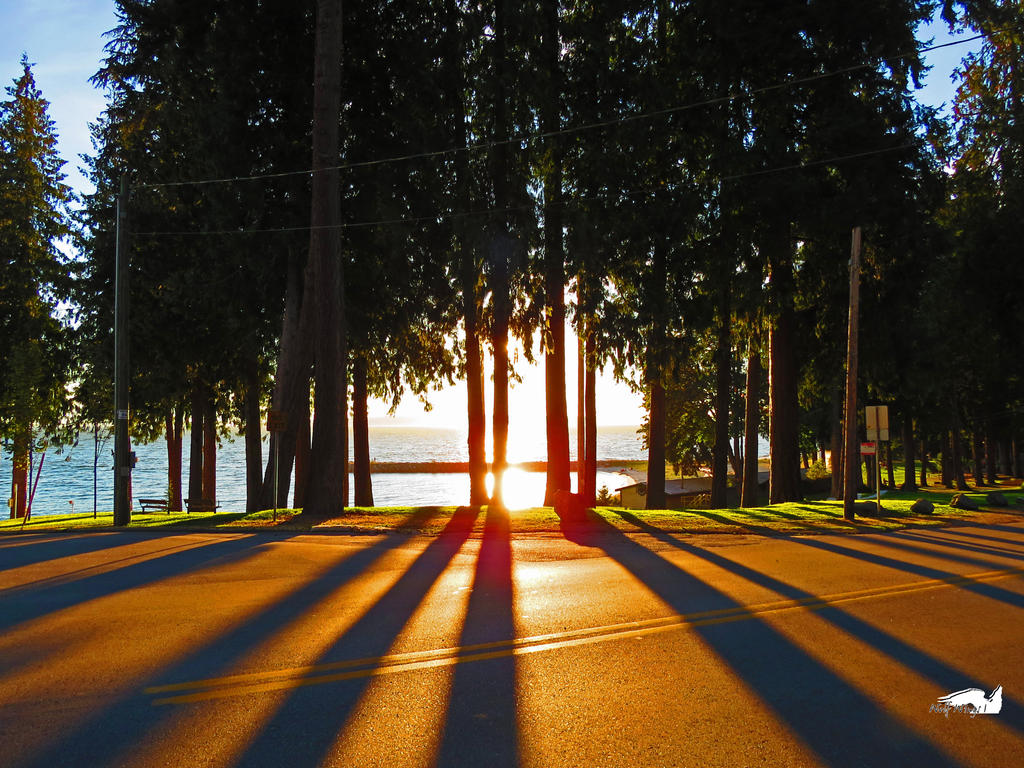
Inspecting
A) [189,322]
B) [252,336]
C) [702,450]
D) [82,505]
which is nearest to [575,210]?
[252,336]

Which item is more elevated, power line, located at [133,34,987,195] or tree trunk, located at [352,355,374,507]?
power line, located at [133,34,987,195]

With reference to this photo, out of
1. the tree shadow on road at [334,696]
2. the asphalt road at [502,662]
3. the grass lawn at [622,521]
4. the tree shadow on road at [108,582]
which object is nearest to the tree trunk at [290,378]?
the grass lawn at [622,521]

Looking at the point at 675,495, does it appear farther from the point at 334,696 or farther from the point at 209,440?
the point at 334,696

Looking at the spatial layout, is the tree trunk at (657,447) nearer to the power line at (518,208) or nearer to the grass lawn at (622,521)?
the grass lawn at (622,521)

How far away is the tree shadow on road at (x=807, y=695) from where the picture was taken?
4609 mm

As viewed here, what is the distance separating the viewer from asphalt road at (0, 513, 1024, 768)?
4.62m

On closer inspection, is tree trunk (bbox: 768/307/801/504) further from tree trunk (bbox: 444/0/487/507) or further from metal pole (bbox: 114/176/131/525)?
metal pole (bbox: 114/176/131/525)

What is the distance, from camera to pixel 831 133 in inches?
821

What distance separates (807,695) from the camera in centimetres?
552

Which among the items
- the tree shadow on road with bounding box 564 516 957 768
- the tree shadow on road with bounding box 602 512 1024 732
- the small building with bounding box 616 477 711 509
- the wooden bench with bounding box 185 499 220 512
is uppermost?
the tree shadow on road with bounding box 564 516 957 768

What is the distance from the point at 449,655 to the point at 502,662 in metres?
0.47

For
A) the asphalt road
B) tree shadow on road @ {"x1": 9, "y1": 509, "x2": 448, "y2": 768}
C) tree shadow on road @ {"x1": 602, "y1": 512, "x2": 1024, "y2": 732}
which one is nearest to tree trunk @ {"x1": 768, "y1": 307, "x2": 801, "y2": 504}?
the asphalt road

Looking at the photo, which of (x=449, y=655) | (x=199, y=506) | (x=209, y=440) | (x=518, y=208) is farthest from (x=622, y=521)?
(x=209, y=440)

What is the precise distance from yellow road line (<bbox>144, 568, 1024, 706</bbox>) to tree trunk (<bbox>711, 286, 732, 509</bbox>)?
15.6 meters
